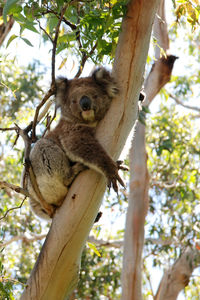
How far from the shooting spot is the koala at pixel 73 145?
2580mm

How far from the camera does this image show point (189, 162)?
7.40 metres

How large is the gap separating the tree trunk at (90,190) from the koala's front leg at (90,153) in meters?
0.05

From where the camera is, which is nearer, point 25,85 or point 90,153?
point 90,153

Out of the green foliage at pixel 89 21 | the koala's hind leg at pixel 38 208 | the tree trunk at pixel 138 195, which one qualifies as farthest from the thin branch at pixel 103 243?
the green foliage at pixel 89 21

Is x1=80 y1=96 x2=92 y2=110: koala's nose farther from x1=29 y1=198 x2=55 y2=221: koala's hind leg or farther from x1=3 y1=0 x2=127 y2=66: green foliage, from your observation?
Result: x1=29 y1=198 x2=55 y2=221: koala's hind leg

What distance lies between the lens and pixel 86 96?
3.19 metres

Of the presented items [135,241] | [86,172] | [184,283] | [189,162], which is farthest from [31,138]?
[189,162]

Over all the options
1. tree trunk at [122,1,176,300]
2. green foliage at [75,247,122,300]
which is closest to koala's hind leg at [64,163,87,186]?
tree trunk at [122,1,176,300]

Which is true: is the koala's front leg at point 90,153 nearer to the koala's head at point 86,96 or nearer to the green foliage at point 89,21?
the koala's head at point 86,96

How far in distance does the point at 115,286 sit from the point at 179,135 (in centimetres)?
291

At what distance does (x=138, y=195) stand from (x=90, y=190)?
11.6ft

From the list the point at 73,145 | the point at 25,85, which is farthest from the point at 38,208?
the point at 25,85

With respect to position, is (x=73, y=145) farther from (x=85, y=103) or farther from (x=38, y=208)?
(x=38, y=208)

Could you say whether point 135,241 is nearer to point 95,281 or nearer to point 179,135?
point 95,281
